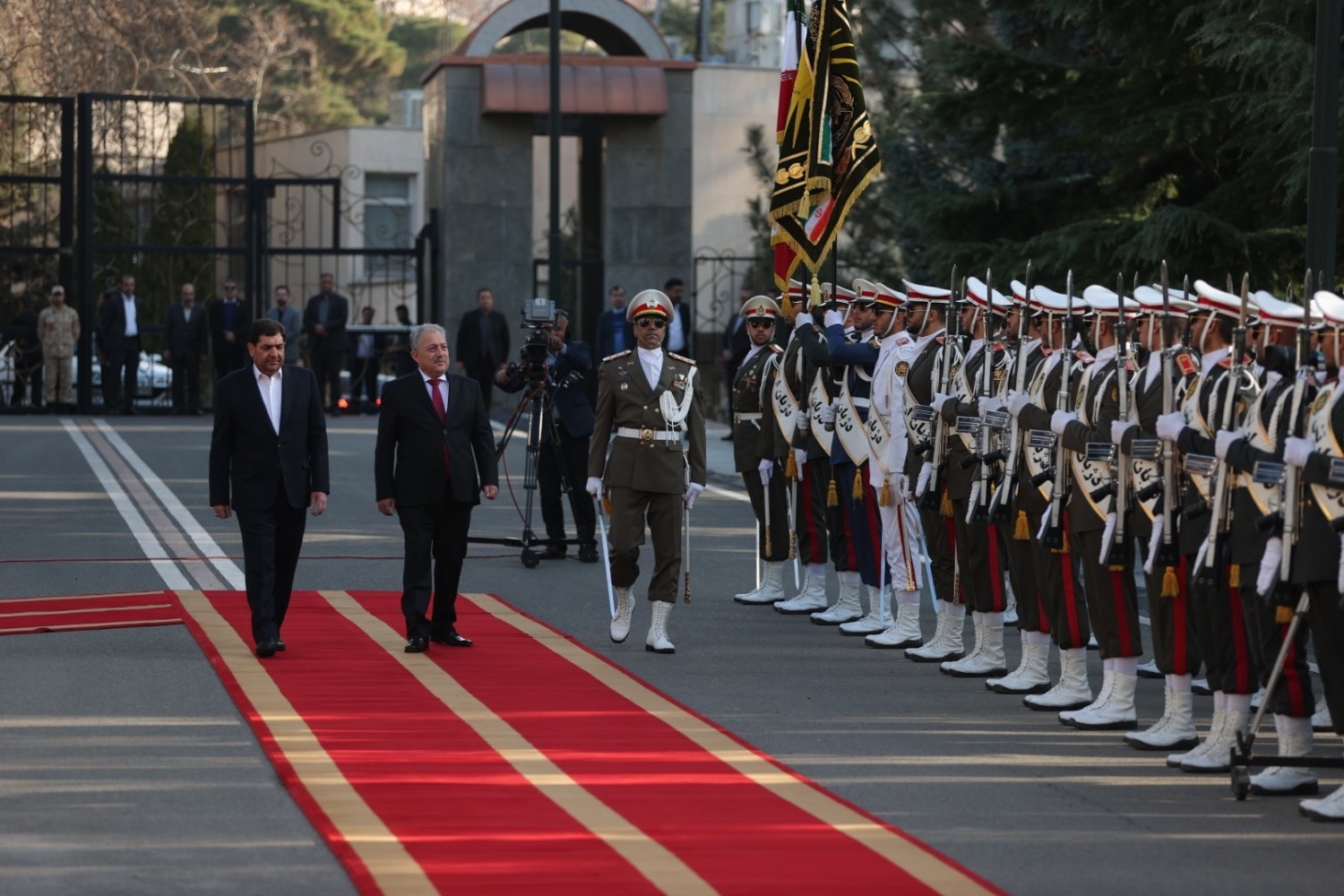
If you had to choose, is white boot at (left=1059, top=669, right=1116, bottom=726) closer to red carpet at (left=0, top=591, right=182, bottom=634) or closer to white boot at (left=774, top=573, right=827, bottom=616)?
white boot at (left=774, top=573, right=827, bottom=616)

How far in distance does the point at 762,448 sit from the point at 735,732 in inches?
187

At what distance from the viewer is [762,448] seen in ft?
48.3

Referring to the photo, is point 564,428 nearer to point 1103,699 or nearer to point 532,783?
point 1103,699

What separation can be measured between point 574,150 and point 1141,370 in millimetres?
44340

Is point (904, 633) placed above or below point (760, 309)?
below

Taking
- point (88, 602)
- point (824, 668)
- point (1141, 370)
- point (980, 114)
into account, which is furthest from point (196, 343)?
point (1141, 370)

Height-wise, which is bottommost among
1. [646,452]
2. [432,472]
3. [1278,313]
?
[432,472]

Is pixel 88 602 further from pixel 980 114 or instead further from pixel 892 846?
pixel 980 114

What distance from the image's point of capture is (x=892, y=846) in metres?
7.97

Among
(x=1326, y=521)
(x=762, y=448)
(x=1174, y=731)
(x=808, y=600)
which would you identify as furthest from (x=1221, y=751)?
(x=762, y=448)

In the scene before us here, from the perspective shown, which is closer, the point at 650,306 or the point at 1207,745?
the point at 1207,745

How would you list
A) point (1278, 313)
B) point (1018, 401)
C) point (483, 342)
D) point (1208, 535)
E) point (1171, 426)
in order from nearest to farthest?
point (1278, 313) → point (1208, 535) → point (1171, 426) → point (1018, 401) → point (483, 342)

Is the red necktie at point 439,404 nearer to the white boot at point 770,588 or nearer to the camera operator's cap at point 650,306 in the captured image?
the camera operator's cap at point 650,306

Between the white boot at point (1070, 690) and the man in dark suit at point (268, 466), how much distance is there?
156 inches
